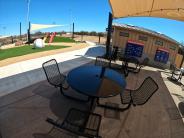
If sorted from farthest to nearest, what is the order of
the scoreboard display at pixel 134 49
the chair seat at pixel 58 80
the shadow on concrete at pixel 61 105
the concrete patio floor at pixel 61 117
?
the scoreboard display at pixel 134 49 → the chair seat at pixel 58 80 → the shadow on concrete at pixel 61 105 → the concrete patio floor at pixel 61 117

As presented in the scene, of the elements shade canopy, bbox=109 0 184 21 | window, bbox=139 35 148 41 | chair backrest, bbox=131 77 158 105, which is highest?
shade canopy, bbox=109 0 184 21

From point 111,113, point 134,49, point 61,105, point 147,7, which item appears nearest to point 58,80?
point 61,105

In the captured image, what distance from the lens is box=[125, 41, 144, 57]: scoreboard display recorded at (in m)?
11.5

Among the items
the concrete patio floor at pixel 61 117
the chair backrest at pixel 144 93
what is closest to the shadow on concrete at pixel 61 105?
the concrete patio floor at pixel 61 117

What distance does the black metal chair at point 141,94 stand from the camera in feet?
13.5

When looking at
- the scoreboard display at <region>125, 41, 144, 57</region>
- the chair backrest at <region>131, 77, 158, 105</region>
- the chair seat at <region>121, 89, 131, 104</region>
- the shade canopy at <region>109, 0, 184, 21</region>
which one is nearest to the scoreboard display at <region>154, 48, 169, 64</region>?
the scoreboard display at <region>125, 41, 144, 57</region>

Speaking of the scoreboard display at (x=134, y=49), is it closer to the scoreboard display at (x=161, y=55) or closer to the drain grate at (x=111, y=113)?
the scoreboard display at (x=161, y=55)

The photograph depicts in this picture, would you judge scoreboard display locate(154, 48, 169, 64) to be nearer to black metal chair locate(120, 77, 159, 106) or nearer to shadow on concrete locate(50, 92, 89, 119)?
black metal chair locate(120, 77, 159, 106)

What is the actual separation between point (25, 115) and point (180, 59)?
45.6 feet

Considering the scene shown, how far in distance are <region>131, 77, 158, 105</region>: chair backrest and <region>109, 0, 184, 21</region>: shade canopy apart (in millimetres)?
2870

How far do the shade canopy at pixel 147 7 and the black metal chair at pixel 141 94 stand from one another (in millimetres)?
2897

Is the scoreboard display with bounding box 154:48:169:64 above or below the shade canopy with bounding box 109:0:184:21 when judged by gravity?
below

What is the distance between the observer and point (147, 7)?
7125 mm

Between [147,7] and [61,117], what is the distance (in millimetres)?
5583
